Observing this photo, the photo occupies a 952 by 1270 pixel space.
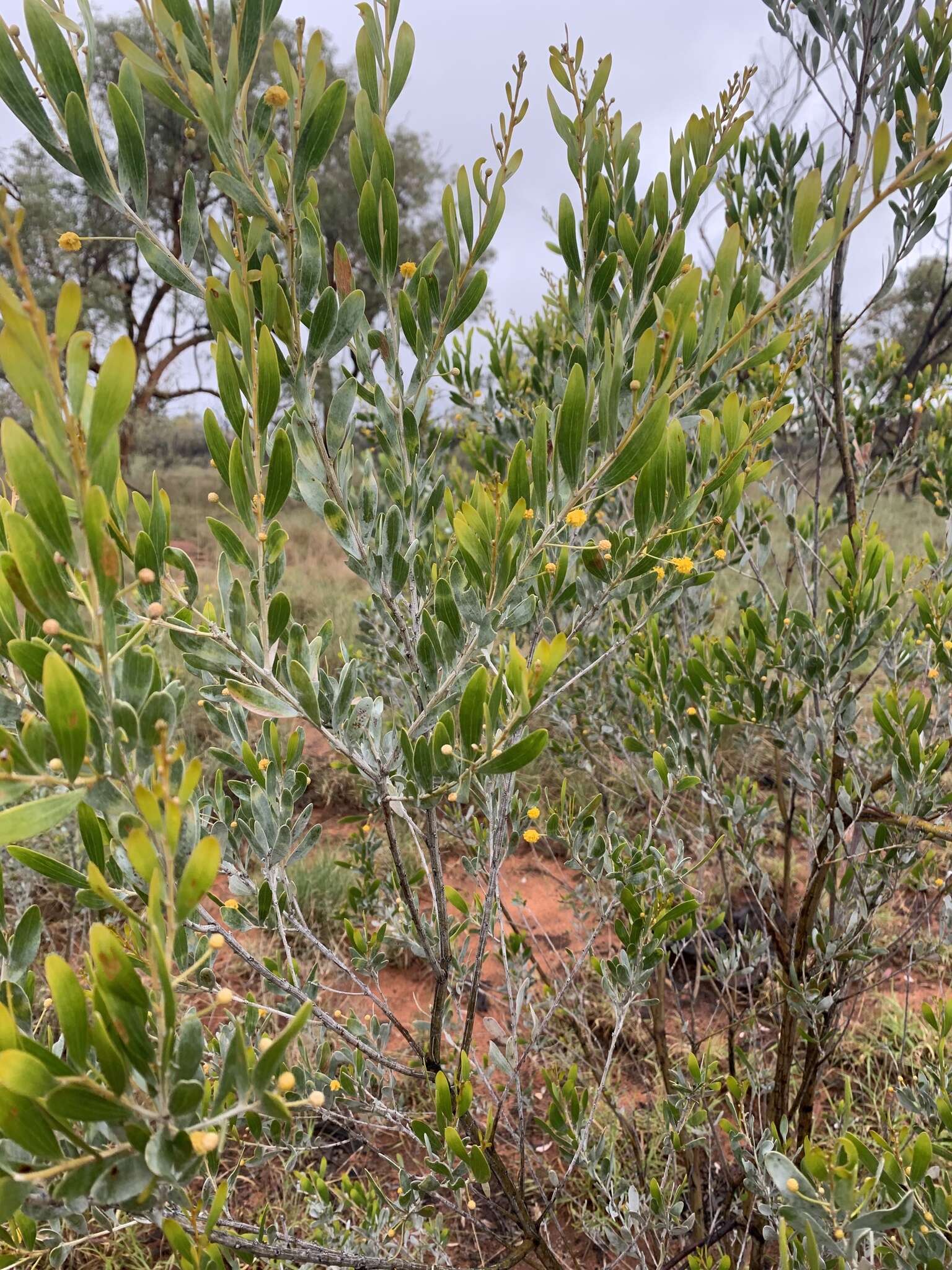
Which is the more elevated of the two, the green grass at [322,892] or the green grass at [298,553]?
the green grass at [298,553]

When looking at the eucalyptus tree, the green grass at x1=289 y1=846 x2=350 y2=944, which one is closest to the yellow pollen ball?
the eucalyptus tree

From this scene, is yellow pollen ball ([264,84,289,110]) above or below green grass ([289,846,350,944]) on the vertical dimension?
above

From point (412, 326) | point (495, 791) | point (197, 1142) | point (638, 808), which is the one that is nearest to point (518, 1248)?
point (495, 791)

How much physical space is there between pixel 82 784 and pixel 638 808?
12.6 feet

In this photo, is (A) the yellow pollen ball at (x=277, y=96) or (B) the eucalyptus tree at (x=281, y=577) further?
(A) the yellow pollen ball at (x=277, y=96)

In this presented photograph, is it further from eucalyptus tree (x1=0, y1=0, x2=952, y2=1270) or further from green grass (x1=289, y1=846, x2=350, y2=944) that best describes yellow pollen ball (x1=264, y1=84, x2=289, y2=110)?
green grass (x1=289, y1=846, x2=350, y2=944)

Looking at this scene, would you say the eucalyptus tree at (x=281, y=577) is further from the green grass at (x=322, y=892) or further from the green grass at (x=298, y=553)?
the green grass at (x=298, y=553)

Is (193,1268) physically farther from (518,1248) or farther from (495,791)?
(518,1248)

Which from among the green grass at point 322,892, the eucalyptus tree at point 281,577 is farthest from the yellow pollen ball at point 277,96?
the green grass at point 322,892

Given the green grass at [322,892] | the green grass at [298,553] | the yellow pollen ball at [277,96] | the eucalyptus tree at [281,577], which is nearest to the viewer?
the eucalyptus tree at [281,577]

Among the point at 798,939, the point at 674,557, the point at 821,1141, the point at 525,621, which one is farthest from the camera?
the point at 821,1141

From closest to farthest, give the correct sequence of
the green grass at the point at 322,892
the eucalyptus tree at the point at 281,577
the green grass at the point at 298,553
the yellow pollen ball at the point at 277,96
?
the eucalyptus tree at the point at 281,577, the yellow pollen ball at the point at 277,96, the green grass at the point at 322,892, the green grass at the point at 298,553

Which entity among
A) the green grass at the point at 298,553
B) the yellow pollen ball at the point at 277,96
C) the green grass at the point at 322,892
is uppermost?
the yellow pollen ball at the point at 277,96

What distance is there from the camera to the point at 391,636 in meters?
2.40
